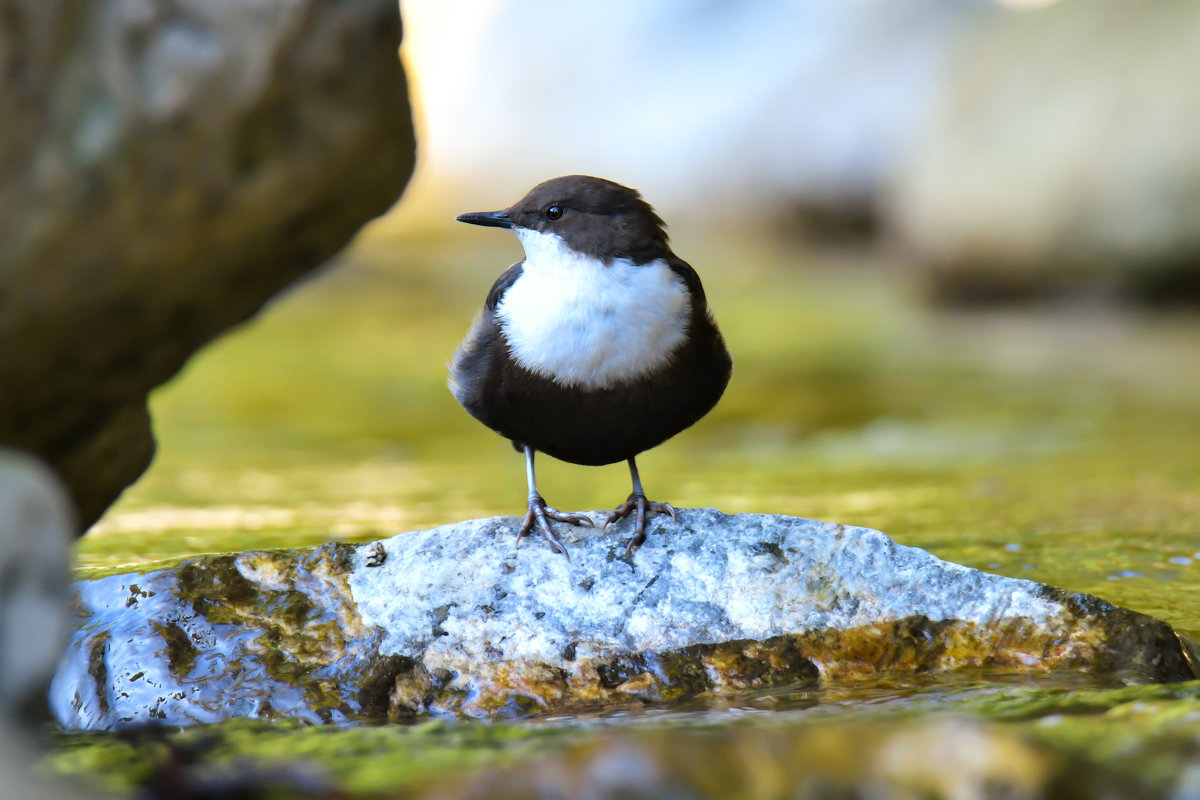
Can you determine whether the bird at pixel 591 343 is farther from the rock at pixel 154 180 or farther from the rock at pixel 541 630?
the rock at pixel 154 180

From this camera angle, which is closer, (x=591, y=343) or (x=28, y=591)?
(x=28, y=591)

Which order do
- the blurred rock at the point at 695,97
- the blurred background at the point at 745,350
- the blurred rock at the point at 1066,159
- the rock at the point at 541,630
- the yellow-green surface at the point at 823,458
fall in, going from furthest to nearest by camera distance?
the blurred rock at the point at 695,97
the blurred rock at the point at 1066,159
the yellow-green surface at the point at 823,458
the rock at the point at 541,630
the blurred background at the point at 745,350

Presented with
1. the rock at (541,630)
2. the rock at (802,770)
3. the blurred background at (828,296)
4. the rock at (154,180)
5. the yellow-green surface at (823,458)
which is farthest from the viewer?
the blurred background at (828,296)

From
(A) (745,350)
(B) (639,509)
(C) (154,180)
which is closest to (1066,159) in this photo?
(A) (745,350)

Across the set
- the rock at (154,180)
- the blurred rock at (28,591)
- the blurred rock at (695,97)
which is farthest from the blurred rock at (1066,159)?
the blurred rock at (28,591)

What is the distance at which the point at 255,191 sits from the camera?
297cm

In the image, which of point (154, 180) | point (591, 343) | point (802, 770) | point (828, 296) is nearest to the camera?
point (802, 770)

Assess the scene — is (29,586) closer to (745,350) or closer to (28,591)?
(28,591)

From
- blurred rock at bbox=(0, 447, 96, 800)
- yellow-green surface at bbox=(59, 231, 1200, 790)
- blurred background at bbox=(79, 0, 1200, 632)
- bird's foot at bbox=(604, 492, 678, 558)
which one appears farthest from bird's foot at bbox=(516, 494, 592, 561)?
blurred rock at bbox=(0, 447, 96, 800)

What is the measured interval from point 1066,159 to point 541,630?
9932 mm

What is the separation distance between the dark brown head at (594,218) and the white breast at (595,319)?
0.03 meters

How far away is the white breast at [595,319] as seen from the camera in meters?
2.99

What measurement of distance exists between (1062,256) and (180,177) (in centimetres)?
1010

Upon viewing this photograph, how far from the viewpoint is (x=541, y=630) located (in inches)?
111
